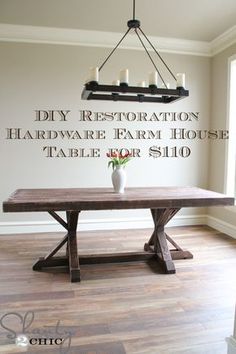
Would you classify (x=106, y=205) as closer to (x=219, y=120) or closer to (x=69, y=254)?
(x=69, y=254)

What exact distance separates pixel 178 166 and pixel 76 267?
94.5 inches

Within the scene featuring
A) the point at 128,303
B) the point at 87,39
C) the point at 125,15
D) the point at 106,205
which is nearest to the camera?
the point at 128,303

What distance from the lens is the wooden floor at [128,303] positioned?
178cm

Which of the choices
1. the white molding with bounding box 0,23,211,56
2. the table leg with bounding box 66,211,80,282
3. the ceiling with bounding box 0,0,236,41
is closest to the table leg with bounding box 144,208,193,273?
the table leg with bounding box 66,211,80,282

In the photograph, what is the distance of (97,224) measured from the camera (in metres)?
4.32

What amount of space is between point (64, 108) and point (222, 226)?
2.69 m

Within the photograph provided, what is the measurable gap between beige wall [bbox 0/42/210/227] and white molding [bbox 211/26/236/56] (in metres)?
0.21

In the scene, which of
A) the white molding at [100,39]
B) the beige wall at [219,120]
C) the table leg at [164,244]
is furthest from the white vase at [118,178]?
the white molding at [100,39]

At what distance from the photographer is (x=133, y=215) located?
443 cm

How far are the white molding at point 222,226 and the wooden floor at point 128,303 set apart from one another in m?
0.56

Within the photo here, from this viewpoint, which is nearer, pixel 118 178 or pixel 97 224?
pixel 118 178

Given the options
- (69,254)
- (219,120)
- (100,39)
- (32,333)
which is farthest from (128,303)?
(100,39)

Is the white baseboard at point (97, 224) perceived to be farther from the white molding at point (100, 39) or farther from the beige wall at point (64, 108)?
the white molding at point (100, 39)

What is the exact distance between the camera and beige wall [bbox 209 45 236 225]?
4156mm
